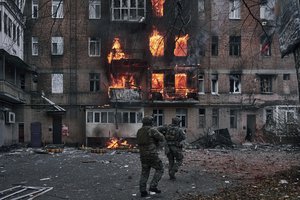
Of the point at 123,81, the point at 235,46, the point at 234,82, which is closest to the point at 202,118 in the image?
the point at 234,82

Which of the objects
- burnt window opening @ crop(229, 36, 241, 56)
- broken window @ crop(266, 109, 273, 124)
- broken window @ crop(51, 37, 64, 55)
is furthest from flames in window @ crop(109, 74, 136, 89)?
broken window @ crop(266, 109, 273, 124)

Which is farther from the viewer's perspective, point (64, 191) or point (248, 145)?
point (248, 145)

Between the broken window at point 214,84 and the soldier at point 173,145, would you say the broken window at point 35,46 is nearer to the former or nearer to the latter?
the broken window at point 214,84

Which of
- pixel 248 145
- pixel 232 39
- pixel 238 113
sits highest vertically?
pixel 232 39

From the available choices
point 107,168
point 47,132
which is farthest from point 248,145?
point 107,168

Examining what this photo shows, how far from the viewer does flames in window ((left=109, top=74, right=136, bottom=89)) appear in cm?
3675

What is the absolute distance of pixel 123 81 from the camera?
36.8 meters

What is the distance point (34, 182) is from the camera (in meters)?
12.8

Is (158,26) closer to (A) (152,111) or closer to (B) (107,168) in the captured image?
(A) (152,111)

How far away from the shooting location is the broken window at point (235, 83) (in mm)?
37750

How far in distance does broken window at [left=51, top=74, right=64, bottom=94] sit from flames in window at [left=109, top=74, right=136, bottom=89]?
4.23 meters

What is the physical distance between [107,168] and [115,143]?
17.6 m

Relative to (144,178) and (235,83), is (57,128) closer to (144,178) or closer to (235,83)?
(235,83)

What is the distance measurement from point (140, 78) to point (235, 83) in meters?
8.38
